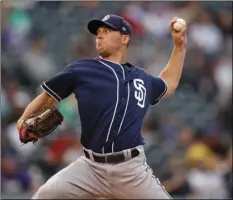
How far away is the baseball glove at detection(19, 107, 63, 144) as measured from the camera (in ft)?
14.2

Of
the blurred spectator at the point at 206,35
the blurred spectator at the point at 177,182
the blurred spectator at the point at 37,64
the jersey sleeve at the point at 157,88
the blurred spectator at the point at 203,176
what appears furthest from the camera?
the blurred spectator at the point at 206,35

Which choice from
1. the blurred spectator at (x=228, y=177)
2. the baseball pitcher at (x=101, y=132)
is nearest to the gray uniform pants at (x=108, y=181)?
the baseball pitcher at (x=101, y=132)

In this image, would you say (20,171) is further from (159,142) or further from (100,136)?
(100,136)

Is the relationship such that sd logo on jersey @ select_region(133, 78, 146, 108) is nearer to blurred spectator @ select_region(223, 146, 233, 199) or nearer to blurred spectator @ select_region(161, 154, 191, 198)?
blurred spectator @ select_region(161, 154, 191, 198)

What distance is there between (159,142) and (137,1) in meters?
2.29

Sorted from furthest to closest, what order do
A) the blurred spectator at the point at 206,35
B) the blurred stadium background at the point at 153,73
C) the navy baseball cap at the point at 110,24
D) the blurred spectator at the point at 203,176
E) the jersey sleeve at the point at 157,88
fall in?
the blurred spectator at the point at 206,35 → the blurred stadium background at the point at 153,73 → the blurred spectator at the point at 203,176 → the jersey sleeve at the point at 157,88 → the navy baseball cap at the point at 110,24

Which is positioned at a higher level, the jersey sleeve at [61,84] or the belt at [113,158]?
the jersey sleeve at [61,84]

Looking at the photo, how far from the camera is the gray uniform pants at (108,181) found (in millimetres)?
4172

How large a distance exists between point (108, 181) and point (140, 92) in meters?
0.59

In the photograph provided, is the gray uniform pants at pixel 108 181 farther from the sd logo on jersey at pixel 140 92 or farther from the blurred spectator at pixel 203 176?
the blurred spectator at pixel 203 176

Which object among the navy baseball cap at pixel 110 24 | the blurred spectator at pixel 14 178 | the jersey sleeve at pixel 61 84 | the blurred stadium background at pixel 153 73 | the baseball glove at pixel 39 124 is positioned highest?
the navy baseball cap at pixel 110 24

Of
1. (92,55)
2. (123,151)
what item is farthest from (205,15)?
(123,151)

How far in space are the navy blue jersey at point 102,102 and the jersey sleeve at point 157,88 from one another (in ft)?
0.70

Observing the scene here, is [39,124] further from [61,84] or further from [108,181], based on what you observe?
[108,181]
